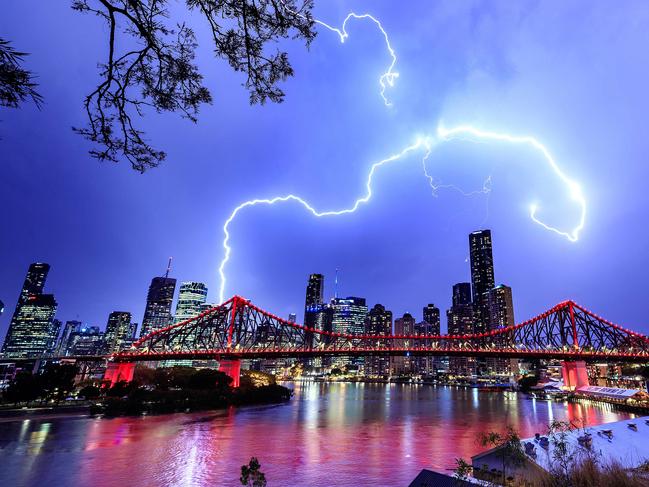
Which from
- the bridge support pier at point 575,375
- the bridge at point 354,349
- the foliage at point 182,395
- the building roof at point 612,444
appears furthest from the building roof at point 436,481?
the bridge support pier at point 575,375

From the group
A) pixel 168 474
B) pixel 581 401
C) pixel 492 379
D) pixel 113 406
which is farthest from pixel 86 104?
pixel 492 379

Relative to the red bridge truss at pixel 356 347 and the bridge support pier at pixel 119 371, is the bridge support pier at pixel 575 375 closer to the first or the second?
the red bridge truss at pixel 356 347

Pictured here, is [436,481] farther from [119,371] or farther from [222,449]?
[119,371]

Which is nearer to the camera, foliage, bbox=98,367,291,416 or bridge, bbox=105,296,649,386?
foliage, bbox=98,367,291,416

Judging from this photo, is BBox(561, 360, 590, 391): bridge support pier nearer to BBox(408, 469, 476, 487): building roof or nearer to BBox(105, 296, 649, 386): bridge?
BBox(105, 296, 649, 386): bridge

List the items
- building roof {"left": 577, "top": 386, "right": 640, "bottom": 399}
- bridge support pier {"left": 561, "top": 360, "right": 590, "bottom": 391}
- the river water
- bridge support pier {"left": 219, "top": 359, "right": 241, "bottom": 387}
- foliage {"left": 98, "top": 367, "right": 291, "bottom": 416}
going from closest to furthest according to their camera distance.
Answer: the river water, foliage {"left": 98, "top": 367, "right": 291, "bottom": 416}, building roof {"left": 577, "top": 386, "right": 640, "bottom": 399}, bridge support pier {"left": 219, "top": 359, "right": 241, "bottom": 387}, bridge support pier {"left": 561, "top": 360, "right": 590, "bottom": 391}

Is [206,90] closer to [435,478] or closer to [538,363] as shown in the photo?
[435,478]

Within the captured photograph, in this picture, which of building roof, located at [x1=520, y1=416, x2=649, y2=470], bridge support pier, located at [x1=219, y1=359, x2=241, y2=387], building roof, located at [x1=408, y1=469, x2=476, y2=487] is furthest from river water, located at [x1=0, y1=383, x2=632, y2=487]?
bridge support pier, located at [x1=219, y1=359, x2=241, y2=387]

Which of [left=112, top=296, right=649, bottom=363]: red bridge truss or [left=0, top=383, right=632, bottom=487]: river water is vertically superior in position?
[left=112, top=296, right=649, bottom=363]: red bridge truss
